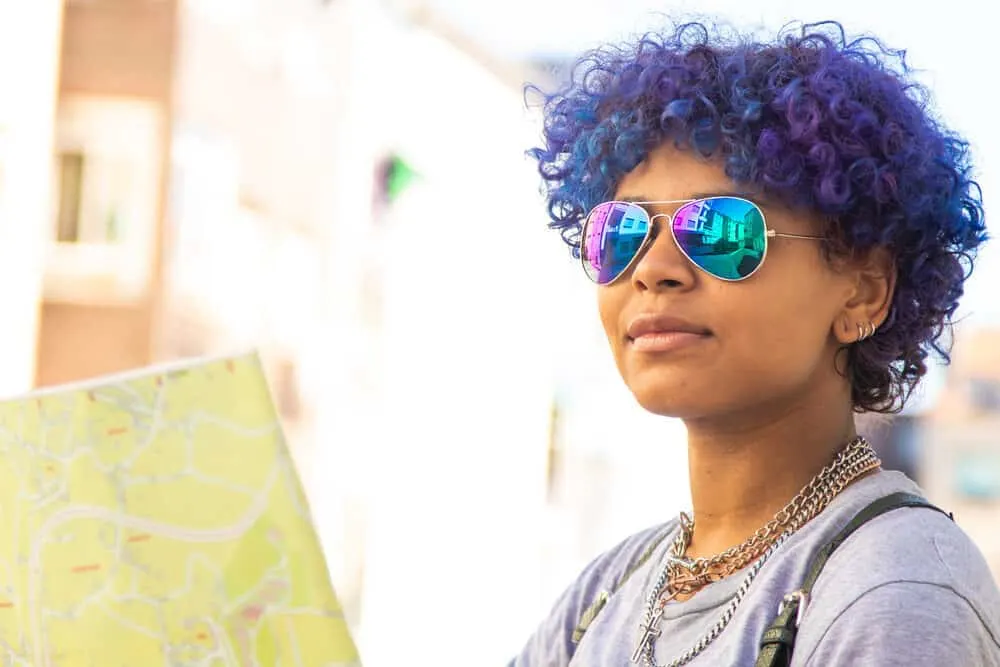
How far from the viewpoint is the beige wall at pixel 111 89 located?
6426 millimetres

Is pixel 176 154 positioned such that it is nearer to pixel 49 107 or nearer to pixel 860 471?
pixel 49 107

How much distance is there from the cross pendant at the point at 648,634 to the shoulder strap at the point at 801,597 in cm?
28

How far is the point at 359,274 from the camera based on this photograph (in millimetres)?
9016

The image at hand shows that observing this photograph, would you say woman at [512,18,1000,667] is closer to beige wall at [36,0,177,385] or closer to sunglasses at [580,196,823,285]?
sunglasses at [580,196,823,285]

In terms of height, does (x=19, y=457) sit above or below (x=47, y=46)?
below

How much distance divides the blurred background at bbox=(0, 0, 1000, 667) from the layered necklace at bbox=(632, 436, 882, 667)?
501 millimetres

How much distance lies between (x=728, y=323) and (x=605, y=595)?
510 mm

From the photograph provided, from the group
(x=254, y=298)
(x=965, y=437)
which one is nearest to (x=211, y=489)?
(x=254, y=298)

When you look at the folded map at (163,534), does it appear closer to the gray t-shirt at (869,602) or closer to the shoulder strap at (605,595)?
the gray t-shirt at (869,602)

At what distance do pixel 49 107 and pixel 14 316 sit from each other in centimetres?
85

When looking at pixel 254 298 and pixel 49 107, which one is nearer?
pixel 49 107

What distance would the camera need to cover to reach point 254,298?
24.6 ft

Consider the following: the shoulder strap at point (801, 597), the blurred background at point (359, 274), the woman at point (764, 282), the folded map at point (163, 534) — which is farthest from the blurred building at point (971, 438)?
the folded map at point (163, 534)

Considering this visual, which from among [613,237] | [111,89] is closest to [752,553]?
[613,237]
